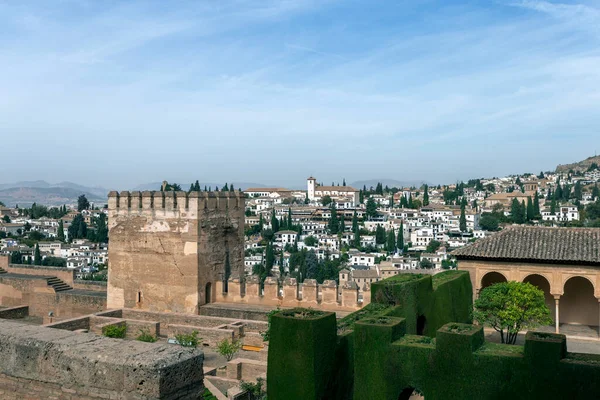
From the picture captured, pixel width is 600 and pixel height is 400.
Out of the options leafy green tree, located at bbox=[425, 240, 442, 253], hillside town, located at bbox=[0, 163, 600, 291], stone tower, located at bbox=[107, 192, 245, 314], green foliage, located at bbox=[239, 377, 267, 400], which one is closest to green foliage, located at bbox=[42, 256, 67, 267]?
hillside town, located at bbox=[0, 163, 600, 291]

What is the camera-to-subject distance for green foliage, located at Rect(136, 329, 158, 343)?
15308mm

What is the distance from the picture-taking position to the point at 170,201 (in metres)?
18.4

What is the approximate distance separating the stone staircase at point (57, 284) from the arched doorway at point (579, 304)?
1827cm

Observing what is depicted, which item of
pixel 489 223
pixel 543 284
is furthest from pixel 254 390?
pixel 489 223

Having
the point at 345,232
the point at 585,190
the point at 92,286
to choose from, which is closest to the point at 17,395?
the point at 92,286

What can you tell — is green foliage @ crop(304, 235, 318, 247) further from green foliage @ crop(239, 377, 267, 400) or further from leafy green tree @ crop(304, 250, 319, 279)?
green foliage @ crop(239, 377, 267, 400)

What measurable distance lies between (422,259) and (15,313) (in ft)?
279

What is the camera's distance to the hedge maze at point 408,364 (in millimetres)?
8961

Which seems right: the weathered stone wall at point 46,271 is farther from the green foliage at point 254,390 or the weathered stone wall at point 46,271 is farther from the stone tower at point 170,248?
the green foliage at point 254,390

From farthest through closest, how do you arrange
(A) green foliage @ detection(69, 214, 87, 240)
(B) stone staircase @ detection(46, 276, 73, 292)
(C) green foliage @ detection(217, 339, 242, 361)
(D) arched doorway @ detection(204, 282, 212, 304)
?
(A) green foliage @ detection(69, 214, 87, 240), (B) stone staircase @ detection(46, 276, 73, 292), (D) arched doorway @ detection(204, 282, 212, 304), (C) green foliage @ detection(217, 339, 242, 361)

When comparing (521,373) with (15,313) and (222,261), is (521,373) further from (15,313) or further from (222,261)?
(15,313)

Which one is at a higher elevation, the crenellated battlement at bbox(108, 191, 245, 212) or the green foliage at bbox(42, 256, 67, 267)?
the crenellated battlement at bbox(108, 191, 245, 212)

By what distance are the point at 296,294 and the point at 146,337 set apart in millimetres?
4656

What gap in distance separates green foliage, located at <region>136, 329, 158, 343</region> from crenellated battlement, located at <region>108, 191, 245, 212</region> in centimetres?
389
